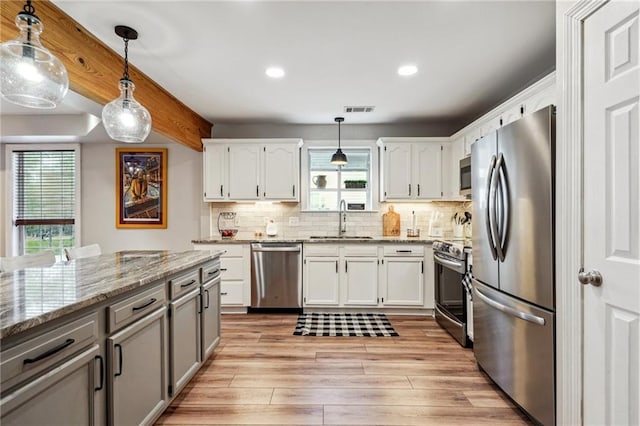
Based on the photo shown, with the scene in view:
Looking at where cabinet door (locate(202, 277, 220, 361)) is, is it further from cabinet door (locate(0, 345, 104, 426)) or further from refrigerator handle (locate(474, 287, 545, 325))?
refrigerator handle (locate(474, 287, 545, 325))

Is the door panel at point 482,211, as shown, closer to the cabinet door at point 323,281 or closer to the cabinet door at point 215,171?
the cabinet door at point 323,281

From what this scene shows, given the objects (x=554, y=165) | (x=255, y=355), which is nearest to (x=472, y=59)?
(x=554, y=165)

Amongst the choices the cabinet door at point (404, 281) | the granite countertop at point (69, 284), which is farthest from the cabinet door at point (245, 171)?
the granite countertop at point (69, 284)

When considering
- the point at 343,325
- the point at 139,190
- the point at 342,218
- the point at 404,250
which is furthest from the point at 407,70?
the point at 139,190

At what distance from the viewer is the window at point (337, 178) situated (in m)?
4.86

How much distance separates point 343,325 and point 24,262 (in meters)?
2.89

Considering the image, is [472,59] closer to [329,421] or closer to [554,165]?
[554,165]

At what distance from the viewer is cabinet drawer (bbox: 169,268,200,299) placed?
206 centimetres

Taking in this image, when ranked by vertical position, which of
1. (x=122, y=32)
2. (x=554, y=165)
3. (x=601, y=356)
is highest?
(x=122, y=32)

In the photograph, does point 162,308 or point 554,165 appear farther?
point 162,308

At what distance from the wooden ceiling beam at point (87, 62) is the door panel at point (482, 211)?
9.37 ft

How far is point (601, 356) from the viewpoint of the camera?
1.41 m

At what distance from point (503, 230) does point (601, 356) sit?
85 cm

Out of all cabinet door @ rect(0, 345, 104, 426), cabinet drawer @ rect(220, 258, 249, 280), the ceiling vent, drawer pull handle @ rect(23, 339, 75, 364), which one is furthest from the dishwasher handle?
drawer pull handle @ rect(23, 339, 75, 364)
